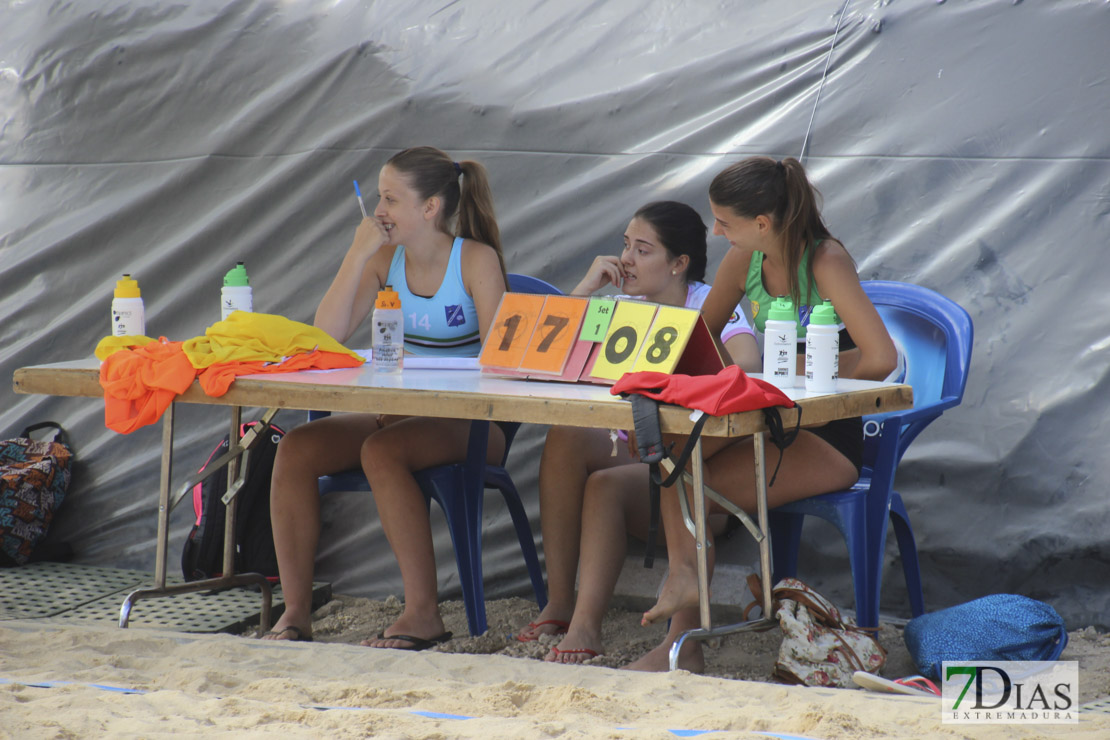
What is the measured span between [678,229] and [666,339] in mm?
707

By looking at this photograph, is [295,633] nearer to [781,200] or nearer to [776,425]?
[776,425]

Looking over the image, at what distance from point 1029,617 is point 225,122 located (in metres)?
2.85

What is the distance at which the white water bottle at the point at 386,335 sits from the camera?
8.10ft

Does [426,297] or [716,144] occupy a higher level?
[716,144]

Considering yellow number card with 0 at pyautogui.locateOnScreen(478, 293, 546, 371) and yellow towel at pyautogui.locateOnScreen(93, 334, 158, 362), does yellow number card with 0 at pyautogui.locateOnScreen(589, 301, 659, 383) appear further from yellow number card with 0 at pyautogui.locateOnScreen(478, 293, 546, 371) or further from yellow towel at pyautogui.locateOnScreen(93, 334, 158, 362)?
yellow towel at pyautogui.locateOnScreen(93, 334, 158, 362)

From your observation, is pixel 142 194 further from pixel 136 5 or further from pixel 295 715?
pixel 295 715

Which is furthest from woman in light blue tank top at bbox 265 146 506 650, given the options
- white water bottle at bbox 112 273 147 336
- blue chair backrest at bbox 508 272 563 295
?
white water bottle at bbox 112 273 147 336

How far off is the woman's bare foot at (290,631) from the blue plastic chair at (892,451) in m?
1.16

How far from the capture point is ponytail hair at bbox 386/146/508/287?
2.93 m

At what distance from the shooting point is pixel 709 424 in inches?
78.2

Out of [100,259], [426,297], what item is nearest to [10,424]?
[100,259]

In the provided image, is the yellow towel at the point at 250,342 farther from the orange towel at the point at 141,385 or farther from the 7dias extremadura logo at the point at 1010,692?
the 7dias extremadura logo at the point at 1010,692

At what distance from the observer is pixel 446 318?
288 centimetres

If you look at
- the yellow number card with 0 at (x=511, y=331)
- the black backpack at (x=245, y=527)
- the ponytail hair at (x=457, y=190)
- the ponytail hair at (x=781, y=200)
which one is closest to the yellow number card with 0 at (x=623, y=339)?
the yellow number card with 0 at (x=511, y=331)
